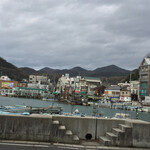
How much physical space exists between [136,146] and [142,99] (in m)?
79.2

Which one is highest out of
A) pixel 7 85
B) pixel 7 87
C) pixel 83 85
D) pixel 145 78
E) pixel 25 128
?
pixel 145 78

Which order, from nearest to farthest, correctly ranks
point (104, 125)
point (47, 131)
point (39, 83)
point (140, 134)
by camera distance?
point (47, 131), point (140, 134), point (104, 125), point (39, 83)

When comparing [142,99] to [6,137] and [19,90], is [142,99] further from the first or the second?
[6,137]

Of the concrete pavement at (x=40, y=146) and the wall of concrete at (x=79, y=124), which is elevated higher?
the wall of concrete at (x=79, y=124)

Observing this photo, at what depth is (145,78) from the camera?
258ft

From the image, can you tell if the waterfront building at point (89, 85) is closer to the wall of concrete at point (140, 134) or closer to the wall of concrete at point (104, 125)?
the wall of concrete at point (104, 125)

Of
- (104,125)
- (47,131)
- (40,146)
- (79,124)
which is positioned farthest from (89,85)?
(40,146)

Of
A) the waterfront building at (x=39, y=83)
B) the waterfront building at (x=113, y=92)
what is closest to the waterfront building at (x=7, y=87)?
the waterfront building at (x=39, y=83)

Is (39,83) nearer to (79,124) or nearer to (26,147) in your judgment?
(79,124)

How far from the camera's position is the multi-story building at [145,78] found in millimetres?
76375

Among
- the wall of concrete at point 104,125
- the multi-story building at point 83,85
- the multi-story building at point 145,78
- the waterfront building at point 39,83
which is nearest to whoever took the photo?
the wall of concrete at point 104,125

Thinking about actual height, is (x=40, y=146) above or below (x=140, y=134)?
below

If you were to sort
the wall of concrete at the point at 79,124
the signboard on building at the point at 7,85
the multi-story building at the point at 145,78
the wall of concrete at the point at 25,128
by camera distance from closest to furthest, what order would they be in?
the wall of concrete at the point at 25,128 < the wall of concrete at the point at 79,124 < the multi-story building at the point at 145,78 < the signboard on building at the point at 7,85

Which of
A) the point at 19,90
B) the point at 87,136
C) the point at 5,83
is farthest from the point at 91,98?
the point at 87,136
